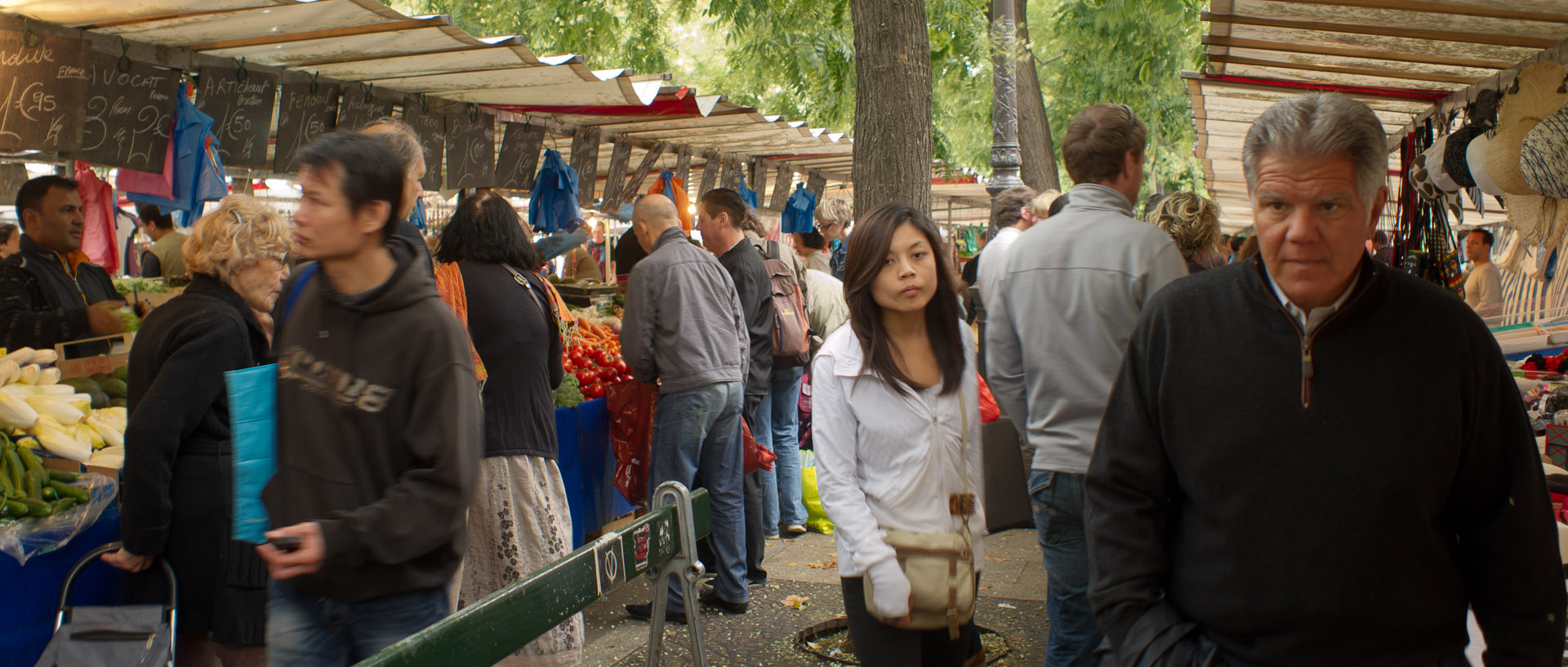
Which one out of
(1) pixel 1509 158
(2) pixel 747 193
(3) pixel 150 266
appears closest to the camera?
(1) pixel 1509 158

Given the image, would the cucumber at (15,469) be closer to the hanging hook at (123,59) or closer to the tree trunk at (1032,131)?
the hanging hook at (123,59)

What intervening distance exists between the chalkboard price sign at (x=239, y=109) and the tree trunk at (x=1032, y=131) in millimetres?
10834

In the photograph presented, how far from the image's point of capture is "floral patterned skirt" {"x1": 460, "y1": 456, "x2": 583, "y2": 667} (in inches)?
174

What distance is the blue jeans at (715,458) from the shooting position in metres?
5.46

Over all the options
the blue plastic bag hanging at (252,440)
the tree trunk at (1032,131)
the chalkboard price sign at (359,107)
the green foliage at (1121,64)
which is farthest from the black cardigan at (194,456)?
the tree trunk at (1032,131)

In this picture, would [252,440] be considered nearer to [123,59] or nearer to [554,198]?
[123,59]

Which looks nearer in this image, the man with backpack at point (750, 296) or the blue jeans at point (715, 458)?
the blue jeans at point (715, 458)

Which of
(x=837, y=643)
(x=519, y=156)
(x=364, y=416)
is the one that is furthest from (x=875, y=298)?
(x=519, y=156)

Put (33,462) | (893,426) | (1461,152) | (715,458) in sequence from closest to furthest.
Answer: (893,426), (33,462), (715,458), (1461,152)

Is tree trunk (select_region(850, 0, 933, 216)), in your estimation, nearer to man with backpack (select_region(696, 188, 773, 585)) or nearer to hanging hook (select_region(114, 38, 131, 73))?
man with backpack (select_region(696, 188, 773, 585))

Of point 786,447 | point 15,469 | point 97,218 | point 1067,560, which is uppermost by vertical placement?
point 97,218

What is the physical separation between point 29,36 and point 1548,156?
6.78m

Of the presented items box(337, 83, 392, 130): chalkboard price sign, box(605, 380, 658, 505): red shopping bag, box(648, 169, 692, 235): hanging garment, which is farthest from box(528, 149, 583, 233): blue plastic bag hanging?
box(605, 380, 658, 505): red shopping bag

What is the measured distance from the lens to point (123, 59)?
5102mm
